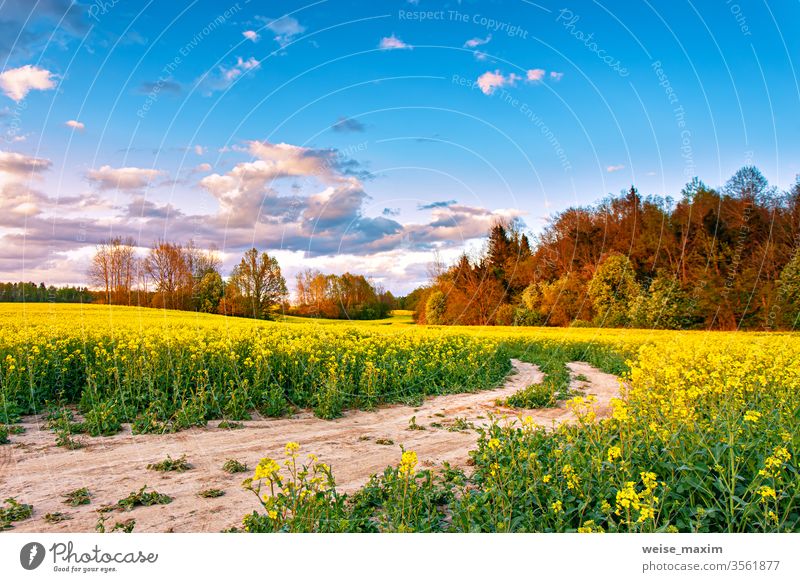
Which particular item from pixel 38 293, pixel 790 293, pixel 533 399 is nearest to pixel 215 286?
pixel 38 293

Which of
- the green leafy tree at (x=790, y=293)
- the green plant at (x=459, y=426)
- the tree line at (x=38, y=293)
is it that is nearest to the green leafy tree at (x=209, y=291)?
the tree line at (x=38, y=293)

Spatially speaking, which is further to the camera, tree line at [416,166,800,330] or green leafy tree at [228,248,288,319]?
tree line at [416,166,800,330]

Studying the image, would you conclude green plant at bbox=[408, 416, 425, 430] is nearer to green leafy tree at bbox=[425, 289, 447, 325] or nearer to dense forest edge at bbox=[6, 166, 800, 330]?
dense forest edge at bbox=[6, 166, 800, 330]

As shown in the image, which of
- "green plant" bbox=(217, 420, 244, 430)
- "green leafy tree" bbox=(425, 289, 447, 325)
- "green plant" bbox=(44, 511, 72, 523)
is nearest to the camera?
"green plant" bbox=(44, 511, 72, 523)

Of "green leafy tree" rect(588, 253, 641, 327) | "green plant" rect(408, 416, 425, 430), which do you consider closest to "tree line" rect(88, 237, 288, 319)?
"green plant" rect(408, 416, 425, 430)

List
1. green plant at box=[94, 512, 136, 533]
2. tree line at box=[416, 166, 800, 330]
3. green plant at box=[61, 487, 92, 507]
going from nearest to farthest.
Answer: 1. green plant at box=[94, 512, 136, 533]
2. green plant at box=[61, 487, 92, 507]
3. tree line at box=[416, 166, 800, 330]

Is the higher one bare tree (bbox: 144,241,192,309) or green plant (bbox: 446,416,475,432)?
bare tree (bbox: 144,241,192,309)
